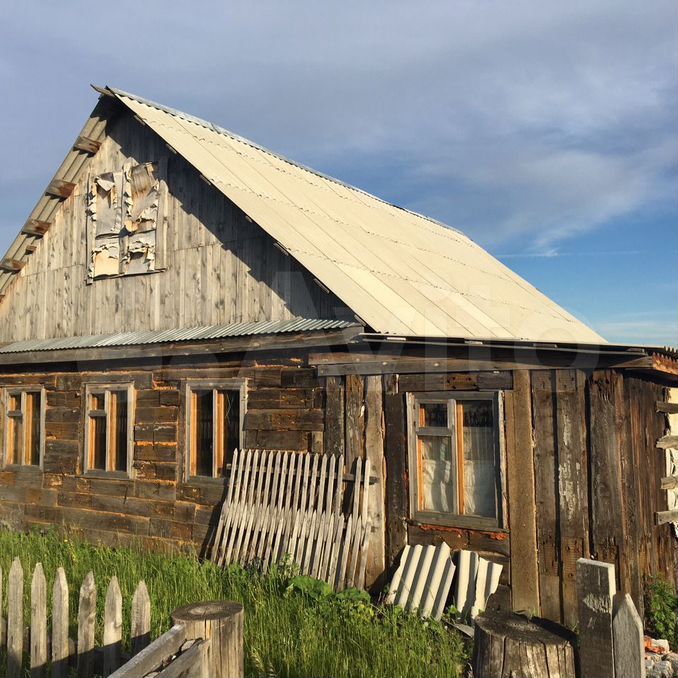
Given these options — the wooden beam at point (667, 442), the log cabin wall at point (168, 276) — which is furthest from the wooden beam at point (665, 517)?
the log cabin wall at point (168, 276)

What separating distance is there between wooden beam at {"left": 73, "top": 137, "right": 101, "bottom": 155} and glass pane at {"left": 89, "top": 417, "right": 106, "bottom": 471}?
4.66 meters

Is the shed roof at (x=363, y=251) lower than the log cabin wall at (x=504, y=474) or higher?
higher

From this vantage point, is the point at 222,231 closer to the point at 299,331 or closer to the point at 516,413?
the point at 299,331

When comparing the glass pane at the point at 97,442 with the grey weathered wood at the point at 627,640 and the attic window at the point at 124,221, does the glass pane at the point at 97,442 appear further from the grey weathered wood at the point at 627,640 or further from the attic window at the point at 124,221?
the grey weathered wood at the point at 627,640

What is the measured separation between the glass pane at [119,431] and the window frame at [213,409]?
1.47 m

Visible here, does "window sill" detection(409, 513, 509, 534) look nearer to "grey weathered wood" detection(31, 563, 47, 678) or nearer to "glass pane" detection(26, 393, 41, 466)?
"grey weathered wood" detection(31, 563, 47, 678)

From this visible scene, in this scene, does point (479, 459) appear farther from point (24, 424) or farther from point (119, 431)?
point (24, 424)

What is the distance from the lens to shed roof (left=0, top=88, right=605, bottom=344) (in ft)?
30.3

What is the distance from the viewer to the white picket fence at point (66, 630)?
4.36 m

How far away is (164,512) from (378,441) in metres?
3.85

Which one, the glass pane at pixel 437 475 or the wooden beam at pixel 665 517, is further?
the wooden beam at pixel 665 517

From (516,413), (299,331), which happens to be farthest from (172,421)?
(516,413)

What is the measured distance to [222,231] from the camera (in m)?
10.3

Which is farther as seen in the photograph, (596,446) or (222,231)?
(222,231)
